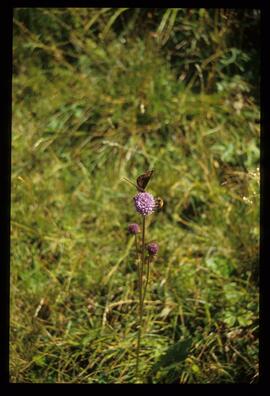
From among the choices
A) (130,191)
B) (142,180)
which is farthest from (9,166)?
(130,191)

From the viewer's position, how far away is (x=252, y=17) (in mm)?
2605

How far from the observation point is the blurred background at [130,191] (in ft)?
5.56

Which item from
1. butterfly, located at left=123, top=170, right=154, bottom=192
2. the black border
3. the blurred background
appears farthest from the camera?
the blurred background

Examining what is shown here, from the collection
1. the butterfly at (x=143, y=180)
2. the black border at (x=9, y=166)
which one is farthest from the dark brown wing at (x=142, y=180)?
the black border at (x=9, y=166)

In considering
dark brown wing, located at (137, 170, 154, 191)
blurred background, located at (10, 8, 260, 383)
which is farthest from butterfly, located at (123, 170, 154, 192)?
blurred background, located at (10, 8, 260, 383)

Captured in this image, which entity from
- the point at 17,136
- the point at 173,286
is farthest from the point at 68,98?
the point at 173,286

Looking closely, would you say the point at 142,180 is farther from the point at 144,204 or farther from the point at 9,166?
the point at 9,166

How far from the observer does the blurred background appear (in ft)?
5.56

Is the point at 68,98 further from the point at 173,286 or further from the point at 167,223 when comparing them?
the point at 173,286

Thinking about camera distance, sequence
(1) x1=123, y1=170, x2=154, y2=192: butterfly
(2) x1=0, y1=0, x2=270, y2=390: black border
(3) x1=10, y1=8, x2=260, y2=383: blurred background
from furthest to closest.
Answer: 1. (3) x1=10, y1=8, x2=260, y2=383: blurred background
2. (2) x1=0, y1=0, x2=270, y2=390: black border
3. (1) x1=123, y1=170, x2=154, y2=192: butterfly

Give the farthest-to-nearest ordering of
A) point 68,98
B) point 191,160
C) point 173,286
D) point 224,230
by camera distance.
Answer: point 68,98, point 191,160, point 224,230, point 173,286

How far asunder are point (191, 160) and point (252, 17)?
673 mm

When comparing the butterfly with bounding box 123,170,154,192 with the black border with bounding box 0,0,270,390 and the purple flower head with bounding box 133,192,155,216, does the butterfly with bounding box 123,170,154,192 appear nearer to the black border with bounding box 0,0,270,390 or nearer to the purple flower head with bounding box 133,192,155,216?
the purple flower head with bounding box 133,192,155,216

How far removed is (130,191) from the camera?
90.7 inches
